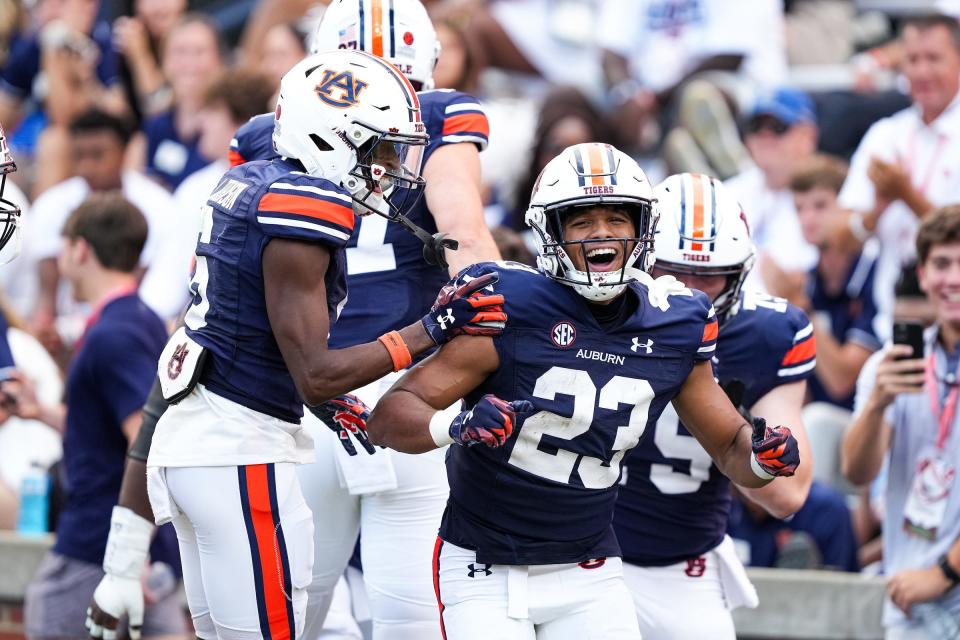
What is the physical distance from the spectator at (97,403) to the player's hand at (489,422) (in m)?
2.12

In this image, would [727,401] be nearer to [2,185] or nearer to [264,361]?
[264,361]

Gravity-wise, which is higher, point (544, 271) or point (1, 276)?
point (544, 271)

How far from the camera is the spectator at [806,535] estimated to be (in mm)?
6477

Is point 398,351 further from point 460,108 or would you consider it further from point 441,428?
point 460,108

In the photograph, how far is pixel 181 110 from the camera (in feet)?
29.7

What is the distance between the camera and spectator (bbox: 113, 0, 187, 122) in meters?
9.82

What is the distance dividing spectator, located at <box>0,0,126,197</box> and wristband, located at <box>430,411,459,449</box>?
5903mm

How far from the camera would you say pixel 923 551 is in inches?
216

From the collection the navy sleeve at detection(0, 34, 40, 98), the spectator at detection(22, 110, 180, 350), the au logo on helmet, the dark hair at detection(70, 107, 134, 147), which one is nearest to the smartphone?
the au logo on helmet

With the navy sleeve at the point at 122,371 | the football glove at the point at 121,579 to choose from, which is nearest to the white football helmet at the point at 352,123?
the football glove at the point at 121,579

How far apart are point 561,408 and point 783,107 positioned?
456 cm

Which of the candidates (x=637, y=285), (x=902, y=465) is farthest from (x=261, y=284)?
(x=902, y=465)

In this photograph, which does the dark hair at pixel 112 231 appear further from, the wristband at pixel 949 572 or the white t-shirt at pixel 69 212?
the wristband at pixel 949 572

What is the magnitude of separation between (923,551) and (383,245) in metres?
2.32
